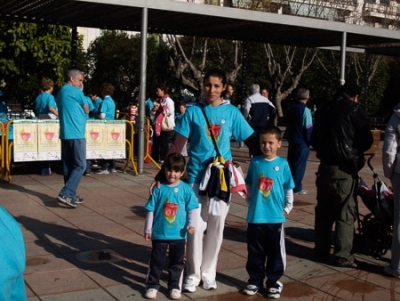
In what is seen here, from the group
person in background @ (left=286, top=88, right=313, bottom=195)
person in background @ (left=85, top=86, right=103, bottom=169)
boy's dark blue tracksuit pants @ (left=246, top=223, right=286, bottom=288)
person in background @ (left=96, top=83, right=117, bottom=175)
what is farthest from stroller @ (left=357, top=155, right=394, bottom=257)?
person in background @ (left=85, top=86, right=103, bottom=169)

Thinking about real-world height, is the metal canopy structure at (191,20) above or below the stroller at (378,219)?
above

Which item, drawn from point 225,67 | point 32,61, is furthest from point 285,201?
point 225,67

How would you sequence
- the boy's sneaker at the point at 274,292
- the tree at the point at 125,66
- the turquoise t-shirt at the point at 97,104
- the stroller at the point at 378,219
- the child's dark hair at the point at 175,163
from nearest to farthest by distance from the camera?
1. the child's dark hair at the point at 175,163
2. the boy's sneaker at the point at 274,292
3. the stroller at the point at 378,219
4. the turquoise t-shirt at the point at 97,104
5. the tree at the point at 125,66

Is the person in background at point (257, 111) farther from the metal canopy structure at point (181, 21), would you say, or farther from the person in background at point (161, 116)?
the person in background at point (161, 116)

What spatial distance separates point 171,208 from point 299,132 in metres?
5.23

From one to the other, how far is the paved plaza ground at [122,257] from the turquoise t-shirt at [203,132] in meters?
1.09

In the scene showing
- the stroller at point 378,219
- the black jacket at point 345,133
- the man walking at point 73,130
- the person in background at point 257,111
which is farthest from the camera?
the person in background at point 257,111

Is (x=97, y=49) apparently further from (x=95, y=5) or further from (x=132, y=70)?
(x=95, y=5)

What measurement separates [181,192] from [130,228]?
Answer: 2.66 m

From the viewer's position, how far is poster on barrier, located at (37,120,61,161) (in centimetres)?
1097

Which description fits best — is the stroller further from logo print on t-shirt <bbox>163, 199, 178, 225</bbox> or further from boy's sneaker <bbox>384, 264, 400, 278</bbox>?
logo print on t-shirt <bbox>163, 199, 178, 225</bbox>

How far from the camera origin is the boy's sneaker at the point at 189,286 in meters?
5.12

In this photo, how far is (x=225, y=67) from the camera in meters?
29.6

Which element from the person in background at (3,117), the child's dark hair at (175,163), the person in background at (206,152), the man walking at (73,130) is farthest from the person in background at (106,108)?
the child's dark hair at (175,163)
